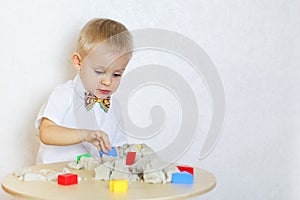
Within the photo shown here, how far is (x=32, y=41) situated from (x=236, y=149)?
2.21ft

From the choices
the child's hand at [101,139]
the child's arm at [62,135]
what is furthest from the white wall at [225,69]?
the child's hand at [101,139]

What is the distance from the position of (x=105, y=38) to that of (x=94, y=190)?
446 mm

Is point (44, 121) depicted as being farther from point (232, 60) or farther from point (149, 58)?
point (232, 60)

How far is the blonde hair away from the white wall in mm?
166

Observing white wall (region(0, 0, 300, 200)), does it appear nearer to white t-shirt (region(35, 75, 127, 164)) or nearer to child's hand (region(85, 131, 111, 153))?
white t-shirt (region(35, 75, 127, 164))

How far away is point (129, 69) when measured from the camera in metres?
1.40

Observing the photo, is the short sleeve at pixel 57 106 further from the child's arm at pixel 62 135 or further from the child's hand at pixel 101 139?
the child's hand at pixel 101 139

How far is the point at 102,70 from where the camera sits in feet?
3.71

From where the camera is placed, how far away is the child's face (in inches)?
44.1

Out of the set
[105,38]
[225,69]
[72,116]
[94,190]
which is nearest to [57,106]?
[72,116]

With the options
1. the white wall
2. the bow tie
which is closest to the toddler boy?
the bow tie

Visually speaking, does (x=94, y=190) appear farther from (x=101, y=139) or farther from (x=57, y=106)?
(x=57, y=106)

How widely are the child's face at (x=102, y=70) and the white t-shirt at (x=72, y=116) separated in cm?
5

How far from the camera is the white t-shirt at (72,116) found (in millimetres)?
1172
